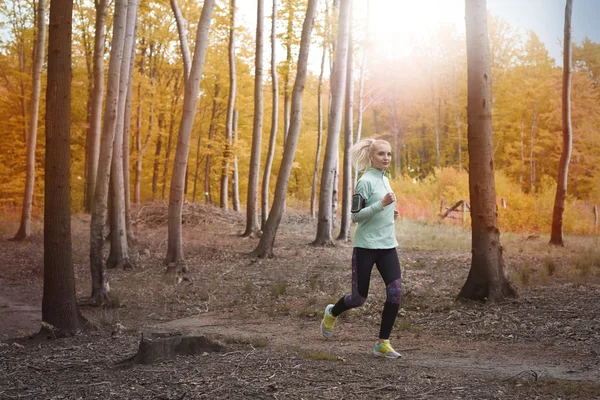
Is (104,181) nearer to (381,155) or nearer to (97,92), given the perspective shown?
(97,92)

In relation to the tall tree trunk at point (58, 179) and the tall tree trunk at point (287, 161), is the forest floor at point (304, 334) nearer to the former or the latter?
the tall tree trunk at point (58, 179)

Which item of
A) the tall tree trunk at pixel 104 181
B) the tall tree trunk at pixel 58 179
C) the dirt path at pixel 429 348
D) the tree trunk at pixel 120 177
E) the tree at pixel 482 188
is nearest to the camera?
the dirt path at pixel 429 348

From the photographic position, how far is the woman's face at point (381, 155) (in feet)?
20.4

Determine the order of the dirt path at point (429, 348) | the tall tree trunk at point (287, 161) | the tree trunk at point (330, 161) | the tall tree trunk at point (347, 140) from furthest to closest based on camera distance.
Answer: the tall tree trunk at point (347, 140), the tree trunk at point (330, 161), the tall tree trunk at point (287, 161), the dirt path at point (429, 348)

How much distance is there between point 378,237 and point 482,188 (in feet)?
11.2

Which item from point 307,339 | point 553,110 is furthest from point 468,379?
point 553,110

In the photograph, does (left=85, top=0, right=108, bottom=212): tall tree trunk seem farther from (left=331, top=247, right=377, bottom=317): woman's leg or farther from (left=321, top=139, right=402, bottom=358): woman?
(left=331, top=247, right=377, bottom=317): woman's leg

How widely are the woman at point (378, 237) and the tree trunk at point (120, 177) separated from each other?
7.82 m

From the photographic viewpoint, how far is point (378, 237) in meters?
6.10

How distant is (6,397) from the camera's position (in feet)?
15.7

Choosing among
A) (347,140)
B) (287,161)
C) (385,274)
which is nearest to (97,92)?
(287,161)

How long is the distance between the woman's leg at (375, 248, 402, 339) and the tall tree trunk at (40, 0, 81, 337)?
11.5 feet

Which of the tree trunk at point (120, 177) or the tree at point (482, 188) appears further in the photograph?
the tree trunk at point (120, 177)

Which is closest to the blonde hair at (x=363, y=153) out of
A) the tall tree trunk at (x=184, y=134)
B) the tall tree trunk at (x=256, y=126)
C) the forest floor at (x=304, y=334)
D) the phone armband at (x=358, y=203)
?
the phone armband at (x=358, y=203)
